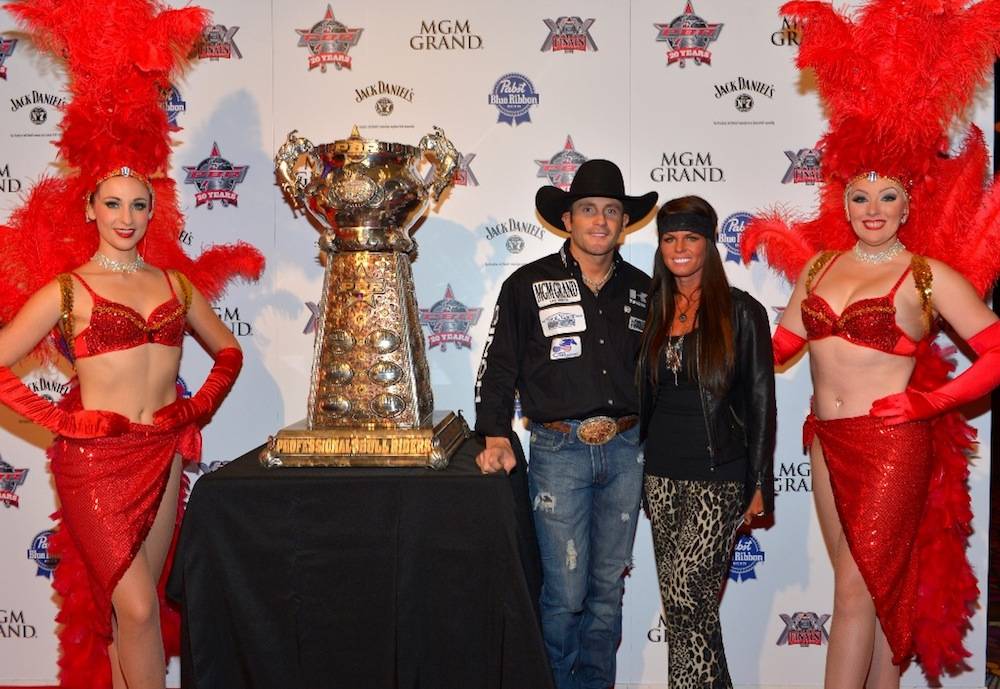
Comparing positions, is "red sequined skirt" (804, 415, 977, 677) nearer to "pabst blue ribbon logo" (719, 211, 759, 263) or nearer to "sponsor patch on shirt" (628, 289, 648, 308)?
"sponsor patch on shirt" (628, 289, 648, 308)

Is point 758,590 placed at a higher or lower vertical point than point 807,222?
lower

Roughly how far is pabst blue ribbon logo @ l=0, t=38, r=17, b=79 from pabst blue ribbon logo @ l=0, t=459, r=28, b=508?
1636 millimetres

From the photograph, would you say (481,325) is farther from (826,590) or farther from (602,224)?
(826,590)

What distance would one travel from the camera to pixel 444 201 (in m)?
3.51

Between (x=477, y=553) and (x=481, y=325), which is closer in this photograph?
(x=477, y=553)

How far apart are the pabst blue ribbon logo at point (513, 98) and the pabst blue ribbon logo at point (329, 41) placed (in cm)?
61

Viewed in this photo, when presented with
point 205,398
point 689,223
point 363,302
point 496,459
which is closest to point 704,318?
point 689,223

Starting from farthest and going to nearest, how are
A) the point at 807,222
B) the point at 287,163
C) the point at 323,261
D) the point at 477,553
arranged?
the point at 323,261 → the point at 807,222 → the point at 287,163 → the point at 477,553

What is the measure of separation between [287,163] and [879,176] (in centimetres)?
187

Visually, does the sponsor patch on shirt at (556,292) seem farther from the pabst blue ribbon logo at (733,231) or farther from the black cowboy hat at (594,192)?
the pabst blue ribbon logo at (733,231)

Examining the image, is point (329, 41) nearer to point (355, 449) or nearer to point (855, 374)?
point (355, 449)

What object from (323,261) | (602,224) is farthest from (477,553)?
(323,261)

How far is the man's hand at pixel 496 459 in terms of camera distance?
249cm

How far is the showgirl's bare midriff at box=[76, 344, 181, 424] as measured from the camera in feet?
8.55
